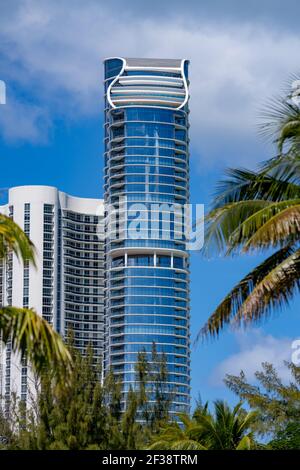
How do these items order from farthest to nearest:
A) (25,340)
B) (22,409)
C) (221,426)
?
(22,409) → (221,426) → (25,340)

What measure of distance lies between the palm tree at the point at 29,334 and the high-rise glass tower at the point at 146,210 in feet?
540

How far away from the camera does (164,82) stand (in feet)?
641

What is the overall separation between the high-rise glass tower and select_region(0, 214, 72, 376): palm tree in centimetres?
16466

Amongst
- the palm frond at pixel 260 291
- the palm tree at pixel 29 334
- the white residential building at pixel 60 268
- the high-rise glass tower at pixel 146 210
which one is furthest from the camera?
the white residential building at pixel 60 268

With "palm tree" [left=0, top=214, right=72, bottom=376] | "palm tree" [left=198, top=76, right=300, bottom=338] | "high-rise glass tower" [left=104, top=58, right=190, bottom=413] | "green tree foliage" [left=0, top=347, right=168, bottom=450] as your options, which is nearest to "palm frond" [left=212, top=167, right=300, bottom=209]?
"palm tree" [left=198, top=76, right=300, bottom=338]

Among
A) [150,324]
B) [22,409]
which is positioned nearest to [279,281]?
[22,409]

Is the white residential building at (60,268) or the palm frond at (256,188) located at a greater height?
the white residential building at (60,268)

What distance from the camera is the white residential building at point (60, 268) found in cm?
18412

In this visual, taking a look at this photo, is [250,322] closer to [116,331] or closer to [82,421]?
[82,421]

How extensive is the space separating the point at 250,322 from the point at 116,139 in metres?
173
